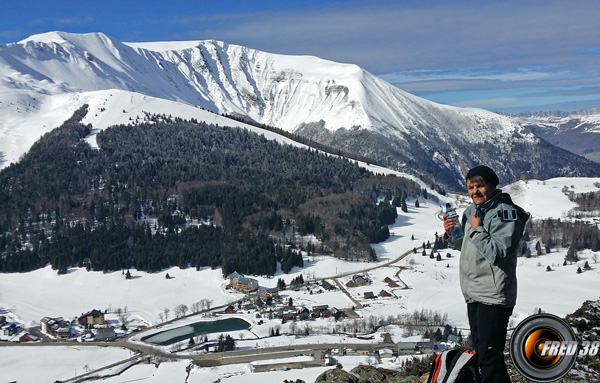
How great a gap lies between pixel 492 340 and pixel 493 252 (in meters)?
1.25

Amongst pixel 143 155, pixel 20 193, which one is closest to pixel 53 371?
pixel 20 193

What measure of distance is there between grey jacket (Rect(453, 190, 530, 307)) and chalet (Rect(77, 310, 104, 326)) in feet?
177

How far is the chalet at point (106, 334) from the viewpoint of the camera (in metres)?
50.8

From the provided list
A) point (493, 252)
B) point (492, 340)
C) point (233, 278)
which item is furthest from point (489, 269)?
point (233, 278)

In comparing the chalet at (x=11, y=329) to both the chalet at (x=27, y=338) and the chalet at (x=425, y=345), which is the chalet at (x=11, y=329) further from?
the chalet at (x=425, y=345)

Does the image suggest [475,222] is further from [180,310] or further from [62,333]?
[180,310]

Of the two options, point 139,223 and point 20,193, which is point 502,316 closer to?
point 139,223

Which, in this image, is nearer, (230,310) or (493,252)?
(493,252)

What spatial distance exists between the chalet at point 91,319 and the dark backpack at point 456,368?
53.6 m

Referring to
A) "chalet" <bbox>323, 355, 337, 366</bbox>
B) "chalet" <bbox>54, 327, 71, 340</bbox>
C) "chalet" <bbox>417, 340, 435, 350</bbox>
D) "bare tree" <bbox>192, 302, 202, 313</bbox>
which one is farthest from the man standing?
"bare tree" <bbox>192, 302, 202, 313</bbox>

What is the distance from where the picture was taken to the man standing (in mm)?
6711

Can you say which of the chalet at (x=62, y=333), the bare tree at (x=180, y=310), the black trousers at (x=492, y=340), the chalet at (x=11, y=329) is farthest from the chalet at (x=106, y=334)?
the black trousers at (x=492, y=340)

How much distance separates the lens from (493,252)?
6617 millimetres

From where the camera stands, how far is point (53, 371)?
43.6m
